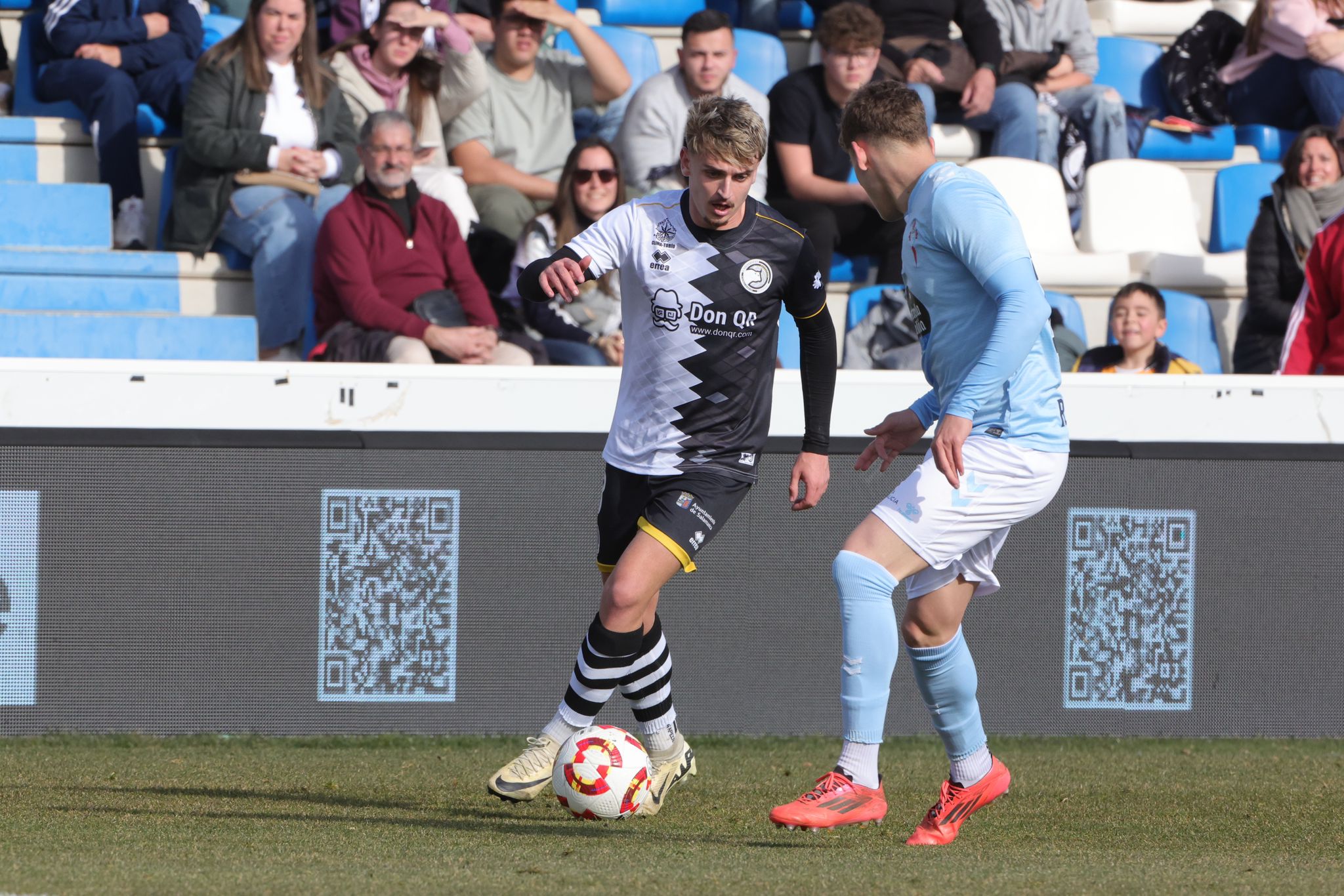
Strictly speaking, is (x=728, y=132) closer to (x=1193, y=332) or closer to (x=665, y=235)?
(x=665, y=235)

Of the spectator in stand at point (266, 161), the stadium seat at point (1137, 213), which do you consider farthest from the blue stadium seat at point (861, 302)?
the spectator in stand at point (266, 161)

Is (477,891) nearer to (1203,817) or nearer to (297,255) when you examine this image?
(1203,817)

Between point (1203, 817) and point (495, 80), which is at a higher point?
point (495, 80)

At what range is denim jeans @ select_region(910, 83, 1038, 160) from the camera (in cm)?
1056

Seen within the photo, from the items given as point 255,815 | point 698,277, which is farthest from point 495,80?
point 255,815

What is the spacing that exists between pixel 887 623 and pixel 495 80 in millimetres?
6045

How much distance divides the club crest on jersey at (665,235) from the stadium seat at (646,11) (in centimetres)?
676

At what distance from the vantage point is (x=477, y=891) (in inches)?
149

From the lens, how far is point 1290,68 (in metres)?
11.4

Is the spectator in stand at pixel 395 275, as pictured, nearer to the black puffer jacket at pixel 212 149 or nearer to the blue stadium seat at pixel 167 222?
the black puffer jacket at pixel 212 149

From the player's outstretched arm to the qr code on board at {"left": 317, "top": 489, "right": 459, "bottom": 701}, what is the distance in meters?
1.86

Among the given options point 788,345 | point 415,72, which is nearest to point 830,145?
point 788,345

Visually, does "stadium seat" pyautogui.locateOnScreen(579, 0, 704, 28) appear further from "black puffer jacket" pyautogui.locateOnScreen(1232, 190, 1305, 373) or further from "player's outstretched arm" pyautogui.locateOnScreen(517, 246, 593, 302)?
"player's outstretched arm" pyautogui.locateOnScreen(517, 246, 593, 302)

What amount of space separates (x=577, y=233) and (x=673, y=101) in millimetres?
1380
